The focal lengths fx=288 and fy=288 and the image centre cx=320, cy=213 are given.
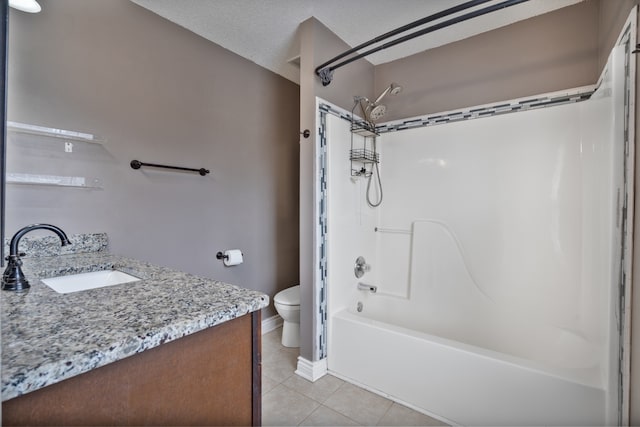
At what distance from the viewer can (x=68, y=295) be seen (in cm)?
87

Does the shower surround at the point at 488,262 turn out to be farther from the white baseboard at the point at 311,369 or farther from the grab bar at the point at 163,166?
A: the grab bar at the point at 163,166

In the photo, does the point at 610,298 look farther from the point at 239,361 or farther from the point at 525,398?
the point at 239,361

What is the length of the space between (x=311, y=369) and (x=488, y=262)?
1446 mm

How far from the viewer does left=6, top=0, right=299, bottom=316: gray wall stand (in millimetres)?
1476

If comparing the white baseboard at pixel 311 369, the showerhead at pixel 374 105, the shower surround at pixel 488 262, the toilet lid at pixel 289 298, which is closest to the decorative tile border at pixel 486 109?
the shower surround at pixel 488 262

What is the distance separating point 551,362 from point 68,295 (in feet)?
8.16

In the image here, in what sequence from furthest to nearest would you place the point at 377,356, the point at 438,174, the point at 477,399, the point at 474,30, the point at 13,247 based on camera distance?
the point at 438,174 < the point at 474,30 < the point at 377,356 < the point at 477,399 < the point at 13,247

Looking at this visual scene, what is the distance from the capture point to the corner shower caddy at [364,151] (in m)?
2.27

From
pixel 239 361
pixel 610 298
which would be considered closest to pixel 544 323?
pixel 610 298

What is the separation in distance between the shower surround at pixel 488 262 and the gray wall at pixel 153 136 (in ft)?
2.81

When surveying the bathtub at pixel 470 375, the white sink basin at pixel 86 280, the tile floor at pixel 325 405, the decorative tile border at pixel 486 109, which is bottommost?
the tile floor at pixel 325 405

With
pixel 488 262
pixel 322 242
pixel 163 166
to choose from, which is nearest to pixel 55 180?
pixel 163 166

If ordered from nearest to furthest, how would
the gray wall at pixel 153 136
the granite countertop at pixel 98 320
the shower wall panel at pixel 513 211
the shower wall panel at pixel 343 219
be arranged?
1. the granite countertop at pixel 98 320
2. the gray wall at pixel 153 136
3. the shower wall panel at pixel 513 211
4. the shower wall panel at pixel 343 219

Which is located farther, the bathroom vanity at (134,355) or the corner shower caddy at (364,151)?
the corner shower caddy at (364,151)
